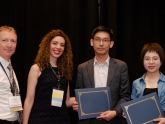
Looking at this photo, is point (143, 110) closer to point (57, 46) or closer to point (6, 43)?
point (57, 46)

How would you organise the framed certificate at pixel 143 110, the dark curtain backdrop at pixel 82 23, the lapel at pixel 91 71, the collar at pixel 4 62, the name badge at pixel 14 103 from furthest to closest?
the dark curtain backdrop at pixel 82 23, the lapel at pixel 91 71, the collar at pixel 4 62, the name badge at pixel 14 103, the framed certificate at pixel 143 110

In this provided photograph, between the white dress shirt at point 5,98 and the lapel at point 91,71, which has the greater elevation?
the lapel at point 91,71

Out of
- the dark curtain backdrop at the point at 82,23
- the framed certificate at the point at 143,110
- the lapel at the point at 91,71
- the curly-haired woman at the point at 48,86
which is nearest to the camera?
the framed certificate at the point at 143,110

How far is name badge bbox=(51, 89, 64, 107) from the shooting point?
8.90 feet

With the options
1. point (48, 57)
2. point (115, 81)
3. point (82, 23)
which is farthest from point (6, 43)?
point (82, 23)

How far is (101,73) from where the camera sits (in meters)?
2.89

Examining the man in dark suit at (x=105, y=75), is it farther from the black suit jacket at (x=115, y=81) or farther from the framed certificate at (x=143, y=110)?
the framed certificate at (x=143, y=110)

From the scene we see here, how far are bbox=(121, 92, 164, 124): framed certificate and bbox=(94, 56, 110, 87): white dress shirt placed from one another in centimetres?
53

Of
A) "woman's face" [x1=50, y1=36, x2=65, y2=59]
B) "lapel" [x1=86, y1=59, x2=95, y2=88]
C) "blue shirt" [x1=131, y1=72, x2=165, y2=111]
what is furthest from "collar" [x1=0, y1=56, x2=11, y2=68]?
"blue shirt" [x1=131, y1=72, x2=165, y2=111]

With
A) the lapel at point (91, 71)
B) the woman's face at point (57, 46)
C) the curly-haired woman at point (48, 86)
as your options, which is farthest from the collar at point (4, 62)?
the lapel at point (91, 71)

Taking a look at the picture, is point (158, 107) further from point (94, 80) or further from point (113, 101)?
point (94, 80)

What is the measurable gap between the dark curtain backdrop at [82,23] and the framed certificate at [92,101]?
1065 mm

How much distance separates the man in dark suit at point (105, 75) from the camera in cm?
274

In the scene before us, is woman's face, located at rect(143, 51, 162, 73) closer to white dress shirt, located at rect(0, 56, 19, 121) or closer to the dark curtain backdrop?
the dark curtain backdrop
